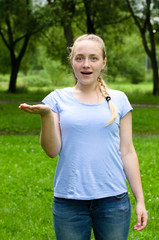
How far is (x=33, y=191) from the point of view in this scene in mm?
6230

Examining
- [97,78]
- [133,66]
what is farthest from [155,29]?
[133,66]

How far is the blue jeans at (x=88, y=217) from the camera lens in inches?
86.5

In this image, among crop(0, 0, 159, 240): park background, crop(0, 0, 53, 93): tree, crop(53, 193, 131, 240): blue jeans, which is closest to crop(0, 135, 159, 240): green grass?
crop(0, 0, 159, 240): park background

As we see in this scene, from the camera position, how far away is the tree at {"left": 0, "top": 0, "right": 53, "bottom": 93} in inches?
837

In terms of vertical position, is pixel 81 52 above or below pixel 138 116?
above

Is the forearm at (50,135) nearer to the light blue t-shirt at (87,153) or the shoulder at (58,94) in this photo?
the light blue t-shirt at (87,153)

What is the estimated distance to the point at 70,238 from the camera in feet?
7.30

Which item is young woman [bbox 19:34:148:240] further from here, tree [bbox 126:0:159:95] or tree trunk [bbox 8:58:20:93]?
tree trunk [bbox 8:58:20:93]

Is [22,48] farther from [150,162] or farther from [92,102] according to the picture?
[92,102]

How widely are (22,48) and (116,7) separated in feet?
27.3

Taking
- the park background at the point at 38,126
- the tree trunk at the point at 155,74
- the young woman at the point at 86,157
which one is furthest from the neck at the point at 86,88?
the tree trunk at the point at 155,74

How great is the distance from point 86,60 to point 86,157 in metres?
0.59

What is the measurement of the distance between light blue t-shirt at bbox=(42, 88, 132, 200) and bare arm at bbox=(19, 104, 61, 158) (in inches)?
1.5

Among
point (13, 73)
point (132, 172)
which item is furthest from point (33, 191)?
point (13, 73)
